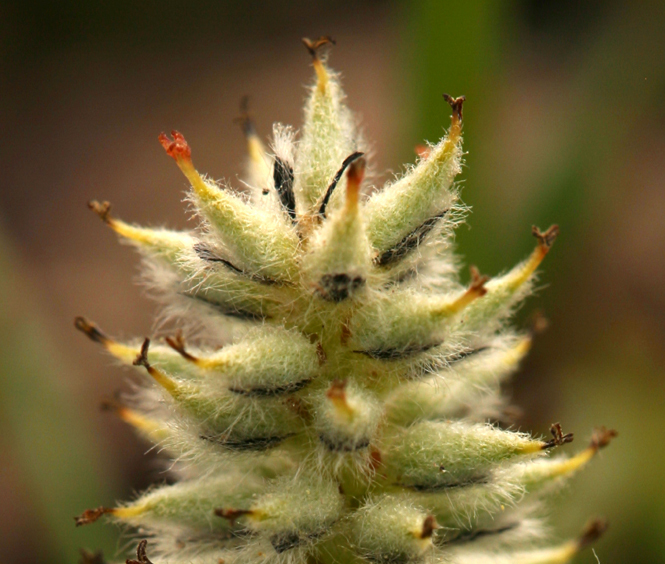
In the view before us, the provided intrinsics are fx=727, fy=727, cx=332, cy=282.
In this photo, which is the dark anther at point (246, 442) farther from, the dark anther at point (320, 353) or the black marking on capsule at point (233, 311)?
the black marking on capsule at point (233, 311)

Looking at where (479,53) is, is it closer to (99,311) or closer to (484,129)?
(484,129)

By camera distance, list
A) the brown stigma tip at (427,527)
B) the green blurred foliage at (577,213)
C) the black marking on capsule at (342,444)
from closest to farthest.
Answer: the brown stigma tip at (427,527) < the black marking on capsule at (342,444) < the green blurred foliage at (577,213)

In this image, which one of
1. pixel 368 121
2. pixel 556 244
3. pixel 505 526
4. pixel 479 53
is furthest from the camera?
pixel 368 121

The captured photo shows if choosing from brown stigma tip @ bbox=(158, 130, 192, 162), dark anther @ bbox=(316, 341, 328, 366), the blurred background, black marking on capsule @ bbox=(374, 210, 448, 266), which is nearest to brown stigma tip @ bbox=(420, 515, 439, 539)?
dark anther @ bbox=(316, 341, 328, 366)

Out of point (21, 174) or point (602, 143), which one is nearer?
point (602, 143)

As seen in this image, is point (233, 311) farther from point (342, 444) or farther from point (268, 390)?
point (342, 444)

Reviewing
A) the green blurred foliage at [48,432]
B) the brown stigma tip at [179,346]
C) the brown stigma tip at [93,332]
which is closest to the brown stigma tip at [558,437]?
the brown stigma tip at [179,346]

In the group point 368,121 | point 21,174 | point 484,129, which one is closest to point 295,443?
point 484,129
